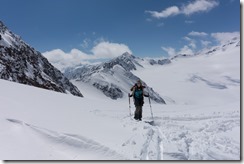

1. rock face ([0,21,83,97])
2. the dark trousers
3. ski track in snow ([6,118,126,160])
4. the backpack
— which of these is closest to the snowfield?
ski track in snow ([6,118,126,160])

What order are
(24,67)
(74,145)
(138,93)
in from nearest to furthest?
(74,145), (138,93), (24,67)

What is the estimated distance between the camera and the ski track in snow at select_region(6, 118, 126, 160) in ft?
30.8

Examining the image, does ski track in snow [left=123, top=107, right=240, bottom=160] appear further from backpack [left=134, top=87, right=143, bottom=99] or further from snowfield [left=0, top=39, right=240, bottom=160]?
backpack [left=134, top=87, right=143, bottom=99]

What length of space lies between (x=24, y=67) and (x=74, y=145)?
124 metres

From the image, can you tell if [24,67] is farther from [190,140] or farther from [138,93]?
[190,140]

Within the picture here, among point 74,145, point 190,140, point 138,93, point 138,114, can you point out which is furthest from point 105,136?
point 138,93

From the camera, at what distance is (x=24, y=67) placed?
127250 millimetres

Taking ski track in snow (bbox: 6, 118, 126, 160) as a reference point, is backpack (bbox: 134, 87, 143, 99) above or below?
above

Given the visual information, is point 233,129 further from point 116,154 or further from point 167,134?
point 116,154

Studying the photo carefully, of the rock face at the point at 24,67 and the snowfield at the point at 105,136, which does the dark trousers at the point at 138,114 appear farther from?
the rock face at the point at 24,67

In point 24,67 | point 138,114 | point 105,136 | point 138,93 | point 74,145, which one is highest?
point 24,67

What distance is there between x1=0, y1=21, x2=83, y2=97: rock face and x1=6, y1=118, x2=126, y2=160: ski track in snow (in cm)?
9341

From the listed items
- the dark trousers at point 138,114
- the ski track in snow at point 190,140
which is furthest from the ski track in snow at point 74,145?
the dark trousers at point 138,114

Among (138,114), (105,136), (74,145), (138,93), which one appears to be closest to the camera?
(74,145)
